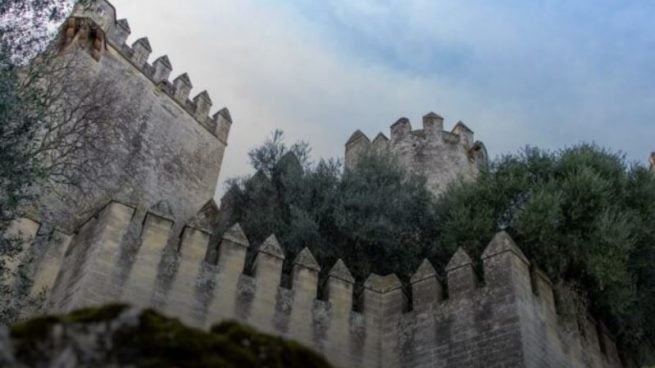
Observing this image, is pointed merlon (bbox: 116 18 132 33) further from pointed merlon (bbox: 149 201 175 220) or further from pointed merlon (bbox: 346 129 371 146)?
pointed merlon (bbox: 149 201 175 220)

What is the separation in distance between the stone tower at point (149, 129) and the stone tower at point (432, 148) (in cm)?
489

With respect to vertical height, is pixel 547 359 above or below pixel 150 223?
below

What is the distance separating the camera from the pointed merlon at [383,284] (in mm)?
11438

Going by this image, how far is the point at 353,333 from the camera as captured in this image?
10805 millimetres

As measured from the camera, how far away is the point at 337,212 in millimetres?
13820

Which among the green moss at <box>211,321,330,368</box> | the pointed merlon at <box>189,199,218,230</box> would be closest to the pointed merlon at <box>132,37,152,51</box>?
the pointed merlon at <box>189,199,218,230</box>

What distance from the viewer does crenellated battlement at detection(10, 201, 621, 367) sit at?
9.47 m

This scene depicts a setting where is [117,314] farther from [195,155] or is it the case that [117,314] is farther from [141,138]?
[195,155]

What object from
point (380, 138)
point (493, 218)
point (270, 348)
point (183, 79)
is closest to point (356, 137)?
point (380, 138)

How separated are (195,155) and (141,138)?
2.46 meters

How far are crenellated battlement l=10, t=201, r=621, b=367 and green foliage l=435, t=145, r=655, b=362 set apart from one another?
738 mm

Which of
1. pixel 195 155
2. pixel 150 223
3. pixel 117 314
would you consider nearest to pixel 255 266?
pixel 150 223

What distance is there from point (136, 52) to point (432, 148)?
32.4 ft

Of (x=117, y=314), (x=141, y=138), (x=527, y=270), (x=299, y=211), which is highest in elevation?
(x=141, y=138)
